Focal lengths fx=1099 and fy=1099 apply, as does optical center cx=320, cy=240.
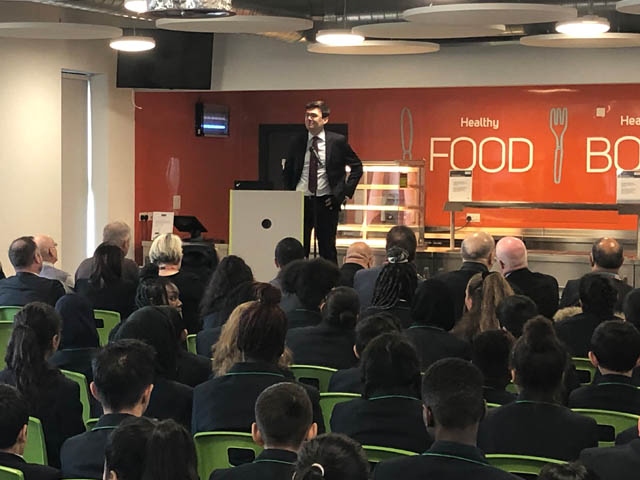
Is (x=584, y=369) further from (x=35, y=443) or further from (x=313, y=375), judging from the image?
(x=35, y=443)

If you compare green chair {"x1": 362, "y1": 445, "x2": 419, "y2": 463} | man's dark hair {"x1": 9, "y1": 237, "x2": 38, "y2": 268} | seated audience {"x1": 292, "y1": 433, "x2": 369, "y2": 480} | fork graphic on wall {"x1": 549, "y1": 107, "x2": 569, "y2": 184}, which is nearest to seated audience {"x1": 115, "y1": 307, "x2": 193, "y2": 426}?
green chair {"x1": 362, "y1": 445, "x2": 419, "y2": 463}

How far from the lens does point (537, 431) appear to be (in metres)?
3.44

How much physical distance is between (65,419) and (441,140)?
8.40 meters

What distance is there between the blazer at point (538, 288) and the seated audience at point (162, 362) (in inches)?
94.9

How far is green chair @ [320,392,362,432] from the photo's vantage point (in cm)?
387

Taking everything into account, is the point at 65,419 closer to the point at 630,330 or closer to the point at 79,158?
the point at 630,330

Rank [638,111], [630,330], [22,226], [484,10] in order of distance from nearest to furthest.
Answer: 1. [630,330]
2. [484,10]
3. [22,226]
4. [638,111]

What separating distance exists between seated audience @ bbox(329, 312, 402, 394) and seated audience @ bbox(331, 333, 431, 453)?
48cm

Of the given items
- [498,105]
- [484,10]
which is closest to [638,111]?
[498,105]

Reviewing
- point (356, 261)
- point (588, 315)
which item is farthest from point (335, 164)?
point (588, 315)

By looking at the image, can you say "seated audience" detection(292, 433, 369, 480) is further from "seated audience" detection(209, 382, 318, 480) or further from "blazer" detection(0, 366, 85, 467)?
"blazer" detection(0, 366, 85, 467)

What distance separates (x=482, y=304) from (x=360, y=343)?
44.2 inches

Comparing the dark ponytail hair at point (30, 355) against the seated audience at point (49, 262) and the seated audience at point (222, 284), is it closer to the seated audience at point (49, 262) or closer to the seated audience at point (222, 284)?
the seated audience at point (222, 284)

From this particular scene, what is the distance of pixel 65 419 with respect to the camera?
156 inches
